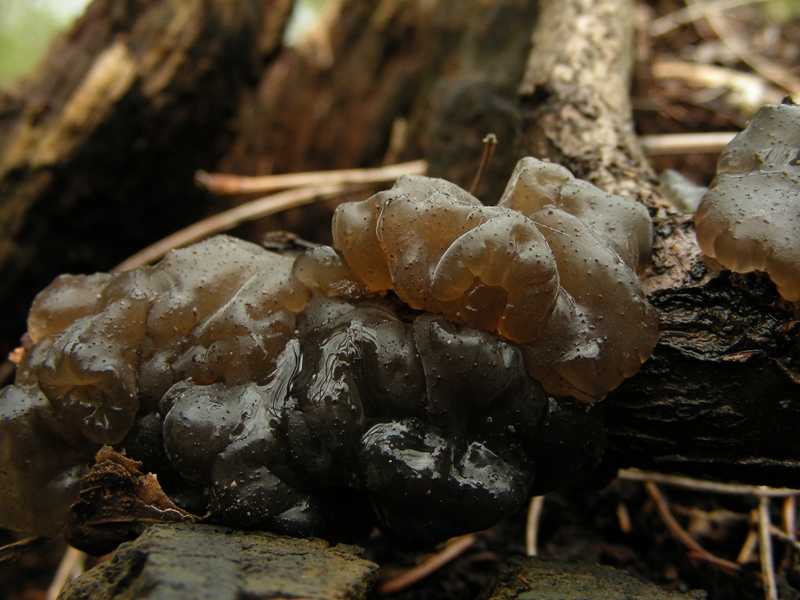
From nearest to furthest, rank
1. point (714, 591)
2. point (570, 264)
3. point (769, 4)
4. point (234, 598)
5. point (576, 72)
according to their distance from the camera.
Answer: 1. point (234, 598)
2. point (570, 264)
3. point (714, 591)
4. point (576, 72)
5. point (769, 4)

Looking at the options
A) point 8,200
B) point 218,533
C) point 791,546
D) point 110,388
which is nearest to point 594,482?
point 791,546

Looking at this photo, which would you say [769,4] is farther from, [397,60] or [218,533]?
[218,533]

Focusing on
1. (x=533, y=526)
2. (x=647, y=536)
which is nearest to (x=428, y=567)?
(x=533, y=526)

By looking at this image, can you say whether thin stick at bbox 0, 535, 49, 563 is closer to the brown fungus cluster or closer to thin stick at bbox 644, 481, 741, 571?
the brown fungus cluster

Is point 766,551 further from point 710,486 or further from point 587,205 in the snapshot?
point 587,205

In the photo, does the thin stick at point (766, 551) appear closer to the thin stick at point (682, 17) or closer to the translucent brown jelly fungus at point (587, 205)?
the translucent brown jelly fungus at point (587, 205)

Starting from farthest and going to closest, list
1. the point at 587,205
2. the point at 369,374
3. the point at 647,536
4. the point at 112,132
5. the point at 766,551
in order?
the point at 112,132
the point at 647,536
the point at 766,551
the point at 587,205
the point at 369,374

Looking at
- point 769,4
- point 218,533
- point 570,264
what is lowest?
point 218,533
